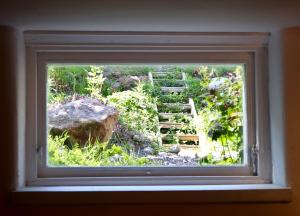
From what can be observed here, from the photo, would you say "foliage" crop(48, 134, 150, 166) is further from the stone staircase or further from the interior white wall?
the interior white wall

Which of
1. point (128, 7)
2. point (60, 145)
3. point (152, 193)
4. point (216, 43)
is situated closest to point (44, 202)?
point (60, 145)

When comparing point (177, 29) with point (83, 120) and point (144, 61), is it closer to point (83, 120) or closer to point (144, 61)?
point (144, 61)

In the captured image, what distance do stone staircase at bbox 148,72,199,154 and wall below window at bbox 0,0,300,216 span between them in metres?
0.28

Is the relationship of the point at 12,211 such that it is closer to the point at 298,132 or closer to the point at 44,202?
the point at 44,202

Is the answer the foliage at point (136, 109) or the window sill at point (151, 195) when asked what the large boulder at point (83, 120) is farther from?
the window sill at point (151, 195)

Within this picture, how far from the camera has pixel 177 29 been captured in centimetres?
188

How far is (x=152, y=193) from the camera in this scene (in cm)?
183

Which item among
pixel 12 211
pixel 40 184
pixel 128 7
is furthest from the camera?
pixel 40 184

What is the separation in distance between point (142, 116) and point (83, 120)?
0.98 feet

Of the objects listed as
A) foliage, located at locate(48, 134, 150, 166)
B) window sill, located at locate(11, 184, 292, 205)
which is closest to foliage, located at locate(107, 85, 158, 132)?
foliage, located at locate(48, 134, 150, 166)

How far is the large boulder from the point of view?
203 cm

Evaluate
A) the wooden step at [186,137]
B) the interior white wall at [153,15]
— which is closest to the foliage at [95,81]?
the interior white wall at [153,15]

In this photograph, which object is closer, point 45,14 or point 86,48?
point 45,14

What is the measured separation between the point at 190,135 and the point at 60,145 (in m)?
0.66
